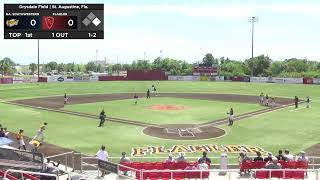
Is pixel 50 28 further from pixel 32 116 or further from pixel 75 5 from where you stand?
pixel 32 116

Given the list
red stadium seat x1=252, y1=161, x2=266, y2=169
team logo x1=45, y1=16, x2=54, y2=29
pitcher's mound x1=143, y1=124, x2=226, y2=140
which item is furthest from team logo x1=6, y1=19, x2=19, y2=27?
pitcher's mound x1=143, y1=124, x2=226, y2=140

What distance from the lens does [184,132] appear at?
3588cm

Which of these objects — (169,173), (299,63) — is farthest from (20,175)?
(299,63)

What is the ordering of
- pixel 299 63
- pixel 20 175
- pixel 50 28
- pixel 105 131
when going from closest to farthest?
1. pixel 20 175
2. pixel 50 28
3. pixel 105 131
4. pixel 299 63

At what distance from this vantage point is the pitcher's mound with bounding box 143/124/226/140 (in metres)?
34.1

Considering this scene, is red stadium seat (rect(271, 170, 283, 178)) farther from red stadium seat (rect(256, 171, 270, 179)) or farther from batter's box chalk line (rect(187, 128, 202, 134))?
batter's box chalk line (rect(187, 128, 202, 134))

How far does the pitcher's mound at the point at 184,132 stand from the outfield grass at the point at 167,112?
289cm

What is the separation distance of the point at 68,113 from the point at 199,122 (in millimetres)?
15939

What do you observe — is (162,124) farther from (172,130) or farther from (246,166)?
(246,166)

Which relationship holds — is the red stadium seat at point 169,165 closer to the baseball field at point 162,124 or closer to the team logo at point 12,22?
the baseball field at point 162,124

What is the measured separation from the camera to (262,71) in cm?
17300

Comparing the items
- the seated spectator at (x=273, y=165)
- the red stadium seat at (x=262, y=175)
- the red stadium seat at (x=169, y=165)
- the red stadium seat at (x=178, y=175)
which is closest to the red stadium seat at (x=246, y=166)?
the seated spectator at (x=273, y=165)
